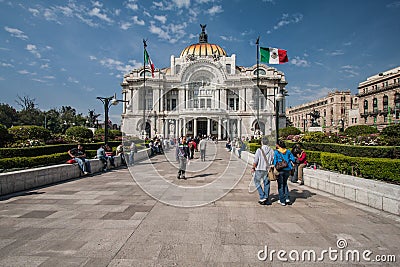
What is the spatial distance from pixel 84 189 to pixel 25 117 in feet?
197

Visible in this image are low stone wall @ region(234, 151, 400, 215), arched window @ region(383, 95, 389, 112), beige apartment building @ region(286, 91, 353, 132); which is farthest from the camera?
beige apartment building @ region(286, 91, 353, 132)

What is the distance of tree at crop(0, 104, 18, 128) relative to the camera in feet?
170

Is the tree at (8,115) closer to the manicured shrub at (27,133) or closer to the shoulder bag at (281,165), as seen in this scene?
the manicured shrub at (27,133)

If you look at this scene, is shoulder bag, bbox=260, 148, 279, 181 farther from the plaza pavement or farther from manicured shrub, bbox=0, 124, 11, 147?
manicured shrub, bbox=0, 124, 11, 147

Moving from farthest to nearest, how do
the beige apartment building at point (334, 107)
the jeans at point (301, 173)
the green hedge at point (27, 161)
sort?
the beige apartment building at point (334, 107) → the green hedge at point (27, 161) → the jeans at point (301, 173)

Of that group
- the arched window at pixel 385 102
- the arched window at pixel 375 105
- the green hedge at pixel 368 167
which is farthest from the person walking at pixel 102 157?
the arched window at pixel 375 105

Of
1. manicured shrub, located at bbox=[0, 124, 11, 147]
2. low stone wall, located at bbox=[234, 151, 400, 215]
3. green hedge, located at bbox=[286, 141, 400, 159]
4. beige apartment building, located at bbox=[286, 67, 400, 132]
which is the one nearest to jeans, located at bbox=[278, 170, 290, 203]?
low stone wall, located at bbox=[234, 151, 400, 215]

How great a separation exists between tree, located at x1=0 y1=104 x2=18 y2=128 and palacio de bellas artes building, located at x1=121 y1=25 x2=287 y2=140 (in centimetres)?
2707

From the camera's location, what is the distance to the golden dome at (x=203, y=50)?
63.1 m

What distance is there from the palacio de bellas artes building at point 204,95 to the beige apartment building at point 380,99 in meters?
19.4

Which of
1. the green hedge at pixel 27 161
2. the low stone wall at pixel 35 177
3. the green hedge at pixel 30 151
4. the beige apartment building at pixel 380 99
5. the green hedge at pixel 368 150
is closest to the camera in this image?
the low stone wall at pixel 35 177

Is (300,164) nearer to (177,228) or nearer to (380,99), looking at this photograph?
(177,228)

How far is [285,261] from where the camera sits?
330 cm

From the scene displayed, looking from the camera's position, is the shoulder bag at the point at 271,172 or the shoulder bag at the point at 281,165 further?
the shoulder bag at the point at 271,172
